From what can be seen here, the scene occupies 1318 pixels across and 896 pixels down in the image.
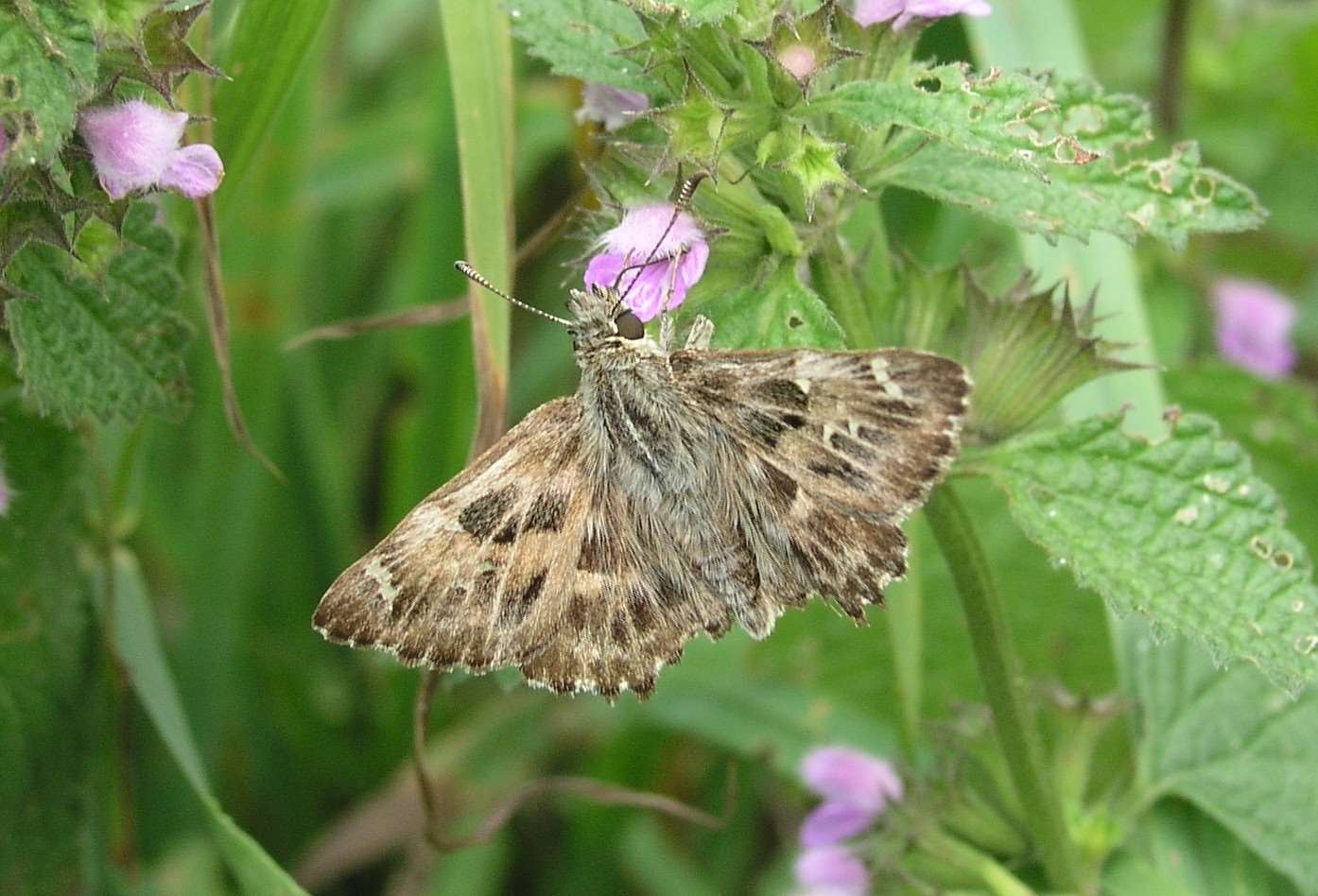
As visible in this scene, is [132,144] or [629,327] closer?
[132,144]

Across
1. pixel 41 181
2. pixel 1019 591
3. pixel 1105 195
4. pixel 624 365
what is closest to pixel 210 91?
pixel 41 181

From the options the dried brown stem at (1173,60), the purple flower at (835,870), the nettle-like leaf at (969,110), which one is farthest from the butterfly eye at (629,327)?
the dried brown stem at (1173,60)

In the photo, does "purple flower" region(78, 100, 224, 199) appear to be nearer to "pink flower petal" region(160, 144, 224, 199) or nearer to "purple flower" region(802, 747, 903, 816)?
"pink flower petal" region(160, 144, 224, 199)

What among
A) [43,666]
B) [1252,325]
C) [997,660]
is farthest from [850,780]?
[1252,325]

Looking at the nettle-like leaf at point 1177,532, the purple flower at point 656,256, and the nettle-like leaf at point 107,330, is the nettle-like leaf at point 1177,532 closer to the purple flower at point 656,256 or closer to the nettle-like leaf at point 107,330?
the purple flower at point 656,256

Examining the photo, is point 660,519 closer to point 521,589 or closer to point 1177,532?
point 521,589

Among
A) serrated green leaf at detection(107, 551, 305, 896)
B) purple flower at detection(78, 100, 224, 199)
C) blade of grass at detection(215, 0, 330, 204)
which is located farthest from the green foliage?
purple flower at detection(78, 100, 224, 199)
